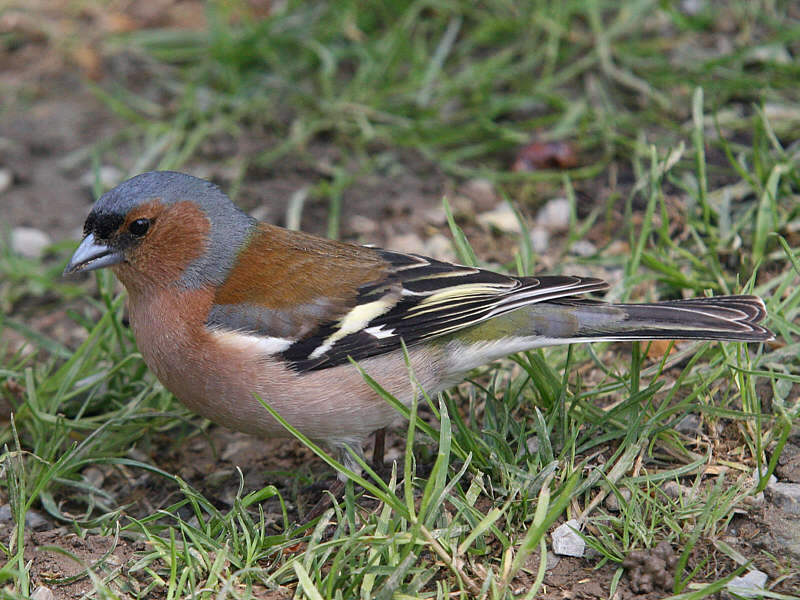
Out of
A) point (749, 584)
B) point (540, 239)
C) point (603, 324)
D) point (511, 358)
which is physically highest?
point (603, 324)

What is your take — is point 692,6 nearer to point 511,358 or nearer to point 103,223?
point 511,358

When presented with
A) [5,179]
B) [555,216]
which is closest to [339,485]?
[555,216]

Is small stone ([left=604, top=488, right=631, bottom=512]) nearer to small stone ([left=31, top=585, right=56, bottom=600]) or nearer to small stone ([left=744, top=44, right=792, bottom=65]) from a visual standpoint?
small stone ([left=31, top=585, right=56, bottom=600])

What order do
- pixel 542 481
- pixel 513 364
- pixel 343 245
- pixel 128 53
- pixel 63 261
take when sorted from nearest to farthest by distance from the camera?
pixel 542 481, pixel 343 245, pixel 513 364, pixel 63 261, pixel 128 53

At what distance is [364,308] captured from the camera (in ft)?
12.3

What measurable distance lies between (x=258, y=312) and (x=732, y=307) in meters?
1.74

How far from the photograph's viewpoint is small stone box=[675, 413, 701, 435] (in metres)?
3.72

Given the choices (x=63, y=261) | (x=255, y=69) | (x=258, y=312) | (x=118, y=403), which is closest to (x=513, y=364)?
(x=258, y=312)

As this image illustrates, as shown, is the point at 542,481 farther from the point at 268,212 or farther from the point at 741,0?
the point at 741,0

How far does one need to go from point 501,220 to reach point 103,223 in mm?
2360

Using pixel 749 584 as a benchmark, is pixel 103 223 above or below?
above

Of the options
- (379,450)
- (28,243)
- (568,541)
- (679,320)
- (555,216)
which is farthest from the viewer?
(28,243)

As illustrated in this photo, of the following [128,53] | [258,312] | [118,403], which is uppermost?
[128,53]

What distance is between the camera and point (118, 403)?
436cm
